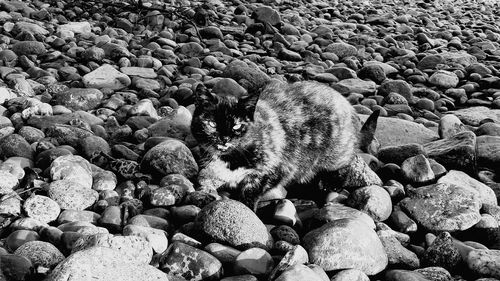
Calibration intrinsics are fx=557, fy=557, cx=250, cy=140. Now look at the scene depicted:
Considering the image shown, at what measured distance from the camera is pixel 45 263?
10.3ft

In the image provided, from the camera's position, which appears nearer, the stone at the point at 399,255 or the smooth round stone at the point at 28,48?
the stone at the point at 399,255

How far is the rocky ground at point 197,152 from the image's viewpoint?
3.43m

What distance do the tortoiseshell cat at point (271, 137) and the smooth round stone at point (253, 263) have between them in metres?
1.08

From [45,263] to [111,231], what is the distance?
0.67 metres

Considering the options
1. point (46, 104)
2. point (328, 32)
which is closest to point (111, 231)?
point (46, 104)

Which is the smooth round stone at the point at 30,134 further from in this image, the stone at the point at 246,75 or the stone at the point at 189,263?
the stone at the point at 246,75

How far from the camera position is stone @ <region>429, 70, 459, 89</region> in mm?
8031

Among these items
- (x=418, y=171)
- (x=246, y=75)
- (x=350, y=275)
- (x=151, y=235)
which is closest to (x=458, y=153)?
(x=418, y=171)

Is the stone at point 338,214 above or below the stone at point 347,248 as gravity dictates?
below

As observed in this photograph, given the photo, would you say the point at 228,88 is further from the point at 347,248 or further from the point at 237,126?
the point at 347,248

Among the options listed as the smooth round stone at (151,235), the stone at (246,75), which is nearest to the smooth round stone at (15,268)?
the smooth round stone at (151,235)

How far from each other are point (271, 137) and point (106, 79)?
2.83m

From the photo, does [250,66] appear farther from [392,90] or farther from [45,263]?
[45,263]

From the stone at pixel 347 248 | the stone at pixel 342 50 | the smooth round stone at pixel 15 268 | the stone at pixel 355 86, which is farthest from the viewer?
the stone at pixel 342 50
